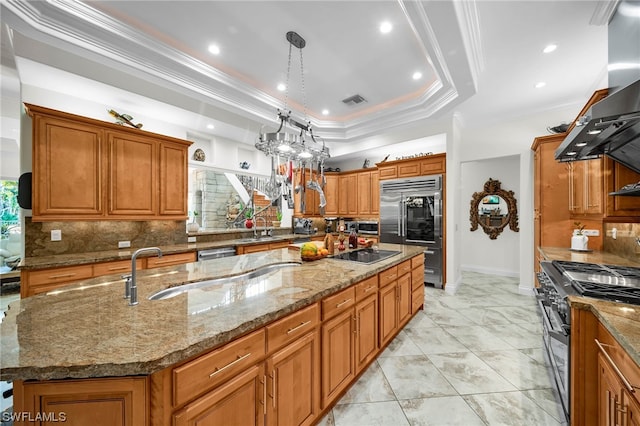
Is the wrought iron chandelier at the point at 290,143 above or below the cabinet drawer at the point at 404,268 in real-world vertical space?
above

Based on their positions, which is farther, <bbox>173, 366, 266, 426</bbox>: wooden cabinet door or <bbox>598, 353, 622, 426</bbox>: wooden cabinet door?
<bbox>598, 353, 622, 426</bbox>: wooden cabinet door

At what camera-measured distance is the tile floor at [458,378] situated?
169cm

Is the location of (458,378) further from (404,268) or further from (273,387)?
(273,387)

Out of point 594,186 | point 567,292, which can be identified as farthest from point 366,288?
point 594,186

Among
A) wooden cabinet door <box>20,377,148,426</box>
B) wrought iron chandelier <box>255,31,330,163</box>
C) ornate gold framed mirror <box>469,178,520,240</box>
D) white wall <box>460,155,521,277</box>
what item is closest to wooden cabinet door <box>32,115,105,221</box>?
wrought iron chandelier <box>255,31,330,163</box>

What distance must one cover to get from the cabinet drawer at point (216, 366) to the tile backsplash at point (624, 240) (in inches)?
138

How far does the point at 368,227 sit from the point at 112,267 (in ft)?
14.6

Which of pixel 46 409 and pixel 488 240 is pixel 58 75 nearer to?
pixel 46 409

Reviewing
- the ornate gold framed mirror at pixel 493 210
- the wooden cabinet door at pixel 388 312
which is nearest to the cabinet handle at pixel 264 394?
the wooden cabinet door at pixel 388 312

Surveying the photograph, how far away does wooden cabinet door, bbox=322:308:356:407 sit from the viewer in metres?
1.57

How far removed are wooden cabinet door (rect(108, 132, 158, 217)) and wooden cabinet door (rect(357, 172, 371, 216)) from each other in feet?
13.2

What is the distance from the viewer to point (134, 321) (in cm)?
107

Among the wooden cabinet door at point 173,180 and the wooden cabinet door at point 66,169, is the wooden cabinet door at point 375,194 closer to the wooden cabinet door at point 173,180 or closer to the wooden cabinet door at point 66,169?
the wooden cabinet door at point 173,180

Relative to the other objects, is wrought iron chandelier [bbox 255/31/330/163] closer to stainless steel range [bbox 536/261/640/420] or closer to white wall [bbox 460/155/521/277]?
stainless steel range [bbox 536/261/640/420]
